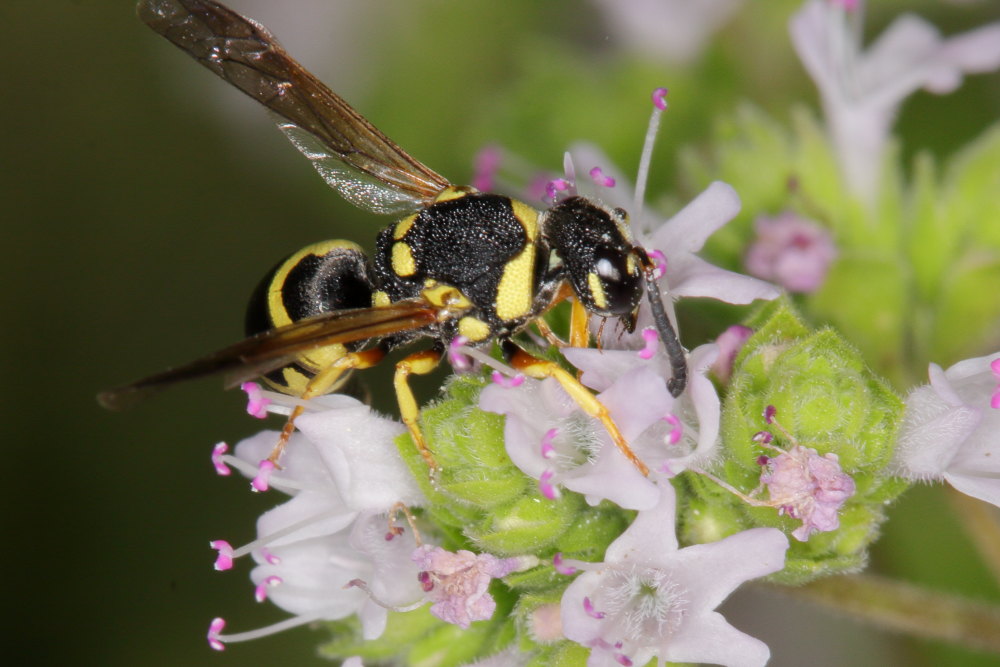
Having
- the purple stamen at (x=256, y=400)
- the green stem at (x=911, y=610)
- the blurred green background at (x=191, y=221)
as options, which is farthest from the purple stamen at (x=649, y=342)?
the blurred green background at (x=191, y=221)

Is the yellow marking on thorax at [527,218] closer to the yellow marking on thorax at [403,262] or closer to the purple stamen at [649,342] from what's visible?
the yellow marking on thorax at [403,262]

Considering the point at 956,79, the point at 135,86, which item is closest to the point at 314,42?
the point at 135,86

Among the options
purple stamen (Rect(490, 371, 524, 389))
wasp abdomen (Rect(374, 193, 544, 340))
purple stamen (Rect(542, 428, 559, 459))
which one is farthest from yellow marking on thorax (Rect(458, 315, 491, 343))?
purple stamen (Rect(542, 428, 559, 459))

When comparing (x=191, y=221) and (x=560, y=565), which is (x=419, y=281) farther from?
(x=191, y=221)

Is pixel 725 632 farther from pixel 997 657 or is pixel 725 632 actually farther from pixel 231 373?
pixel 997 657

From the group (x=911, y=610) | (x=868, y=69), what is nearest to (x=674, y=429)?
(x=911, y=610)

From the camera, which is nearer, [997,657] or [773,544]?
[773,544]
